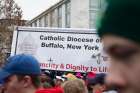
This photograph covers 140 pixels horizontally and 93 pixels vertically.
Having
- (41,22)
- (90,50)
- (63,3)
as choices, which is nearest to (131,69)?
(90,50)

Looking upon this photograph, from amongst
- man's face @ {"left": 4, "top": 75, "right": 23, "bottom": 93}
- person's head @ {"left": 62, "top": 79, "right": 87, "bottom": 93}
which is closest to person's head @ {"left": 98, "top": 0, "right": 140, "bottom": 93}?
man's face @ {"left": 4, "top": 75, "right": 23, "bottom": 93}

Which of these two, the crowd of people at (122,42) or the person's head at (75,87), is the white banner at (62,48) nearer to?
the person's head at (75,87)

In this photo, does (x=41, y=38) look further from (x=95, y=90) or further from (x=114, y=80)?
(x=114, y=80)

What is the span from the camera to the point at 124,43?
3.14ft

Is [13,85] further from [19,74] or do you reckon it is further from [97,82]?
[97,82]

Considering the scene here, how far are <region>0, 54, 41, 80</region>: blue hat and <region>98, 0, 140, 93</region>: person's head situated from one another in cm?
246

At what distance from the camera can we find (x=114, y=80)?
0.96 meters

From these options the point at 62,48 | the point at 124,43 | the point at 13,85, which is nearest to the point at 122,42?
the point at 124,43

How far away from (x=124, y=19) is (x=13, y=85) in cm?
250

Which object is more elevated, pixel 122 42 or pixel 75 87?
pixel 122 42

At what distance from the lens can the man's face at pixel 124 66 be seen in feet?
3.07

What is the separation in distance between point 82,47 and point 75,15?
1554 inches

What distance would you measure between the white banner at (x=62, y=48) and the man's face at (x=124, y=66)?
8.26 m

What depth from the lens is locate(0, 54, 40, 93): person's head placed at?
3.40 m
